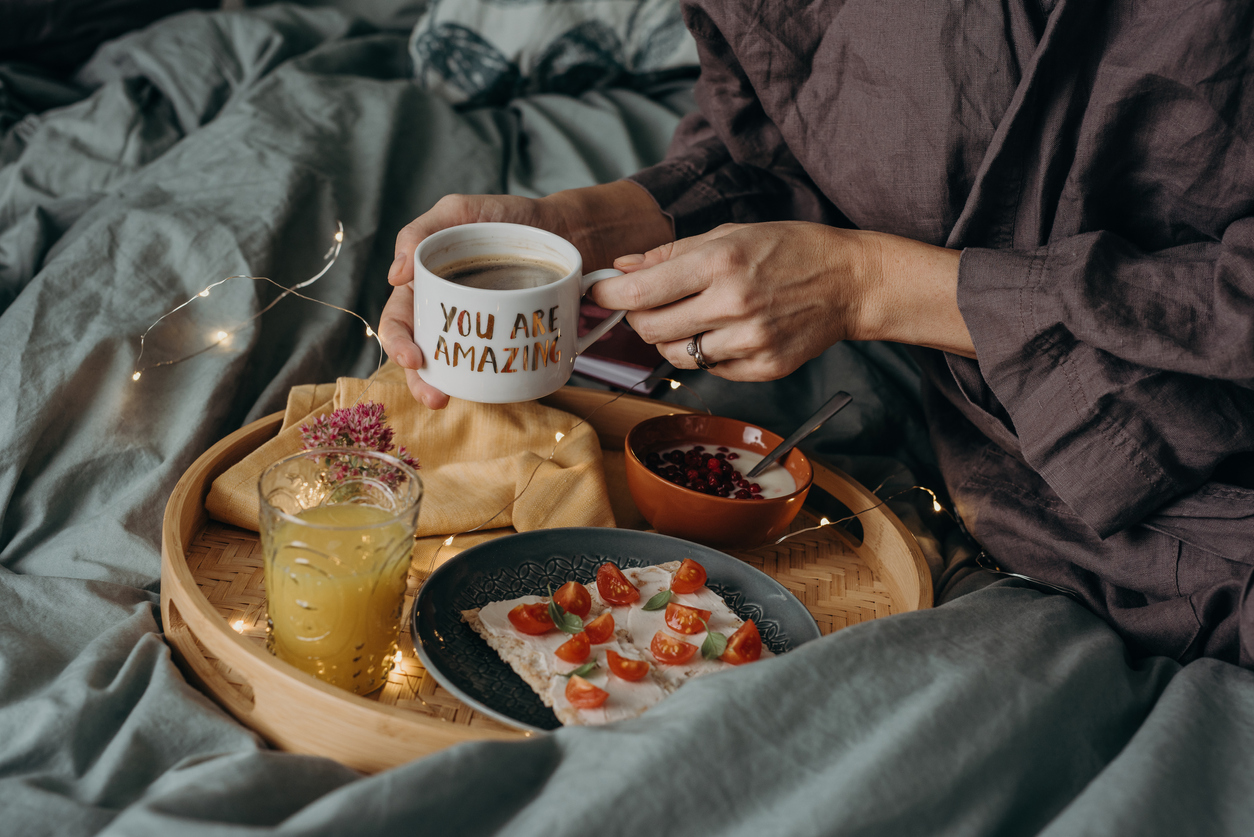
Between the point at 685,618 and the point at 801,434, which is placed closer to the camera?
the point at 685,618

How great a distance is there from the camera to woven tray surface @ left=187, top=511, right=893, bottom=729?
2.28 ft

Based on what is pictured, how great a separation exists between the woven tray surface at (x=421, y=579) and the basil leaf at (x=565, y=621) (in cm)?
9

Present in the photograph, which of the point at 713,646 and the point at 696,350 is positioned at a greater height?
the point at 696,350

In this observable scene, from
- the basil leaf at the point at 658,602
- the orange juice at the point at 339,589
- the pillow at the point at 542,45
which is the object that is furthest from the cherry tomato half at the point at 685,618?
the pillow at the point at 542,45

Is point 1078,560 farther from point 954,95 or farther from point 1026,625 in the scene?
point 954,95

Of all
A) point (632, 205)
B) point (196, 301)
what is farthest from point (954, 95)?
point (196, 301)

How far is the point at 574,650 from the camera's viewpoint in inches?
26.8

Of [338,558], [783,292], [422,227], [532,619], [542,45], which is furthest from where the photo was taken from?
[542,45]

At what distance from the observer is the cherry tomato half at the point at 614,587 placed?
76 cm

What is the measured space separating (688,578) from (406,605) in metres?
0.26

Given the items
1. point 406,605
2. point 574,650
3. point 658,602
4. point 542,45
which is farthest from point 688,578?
point 542,45

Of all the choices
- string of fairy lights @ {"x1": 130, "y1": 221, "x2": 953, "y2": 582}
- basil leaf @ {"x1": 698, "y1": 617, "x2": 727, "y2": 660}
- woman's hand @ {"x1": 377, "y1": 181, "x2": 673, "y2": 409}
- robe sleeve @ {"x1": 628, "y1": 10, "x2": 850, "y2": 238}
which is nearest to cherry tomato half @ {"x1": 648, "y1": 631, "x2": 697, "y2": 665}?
basil leaf @ {"x1": 698, "y1": 617, "x2": 727, "y2": 660}

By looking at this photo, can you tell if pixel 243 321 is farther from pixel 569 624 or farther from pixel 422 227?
pixel 569 624

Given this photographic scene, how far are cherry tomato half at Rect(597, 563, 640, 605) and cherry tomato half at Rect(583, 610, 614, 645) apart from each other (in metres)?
0.04
